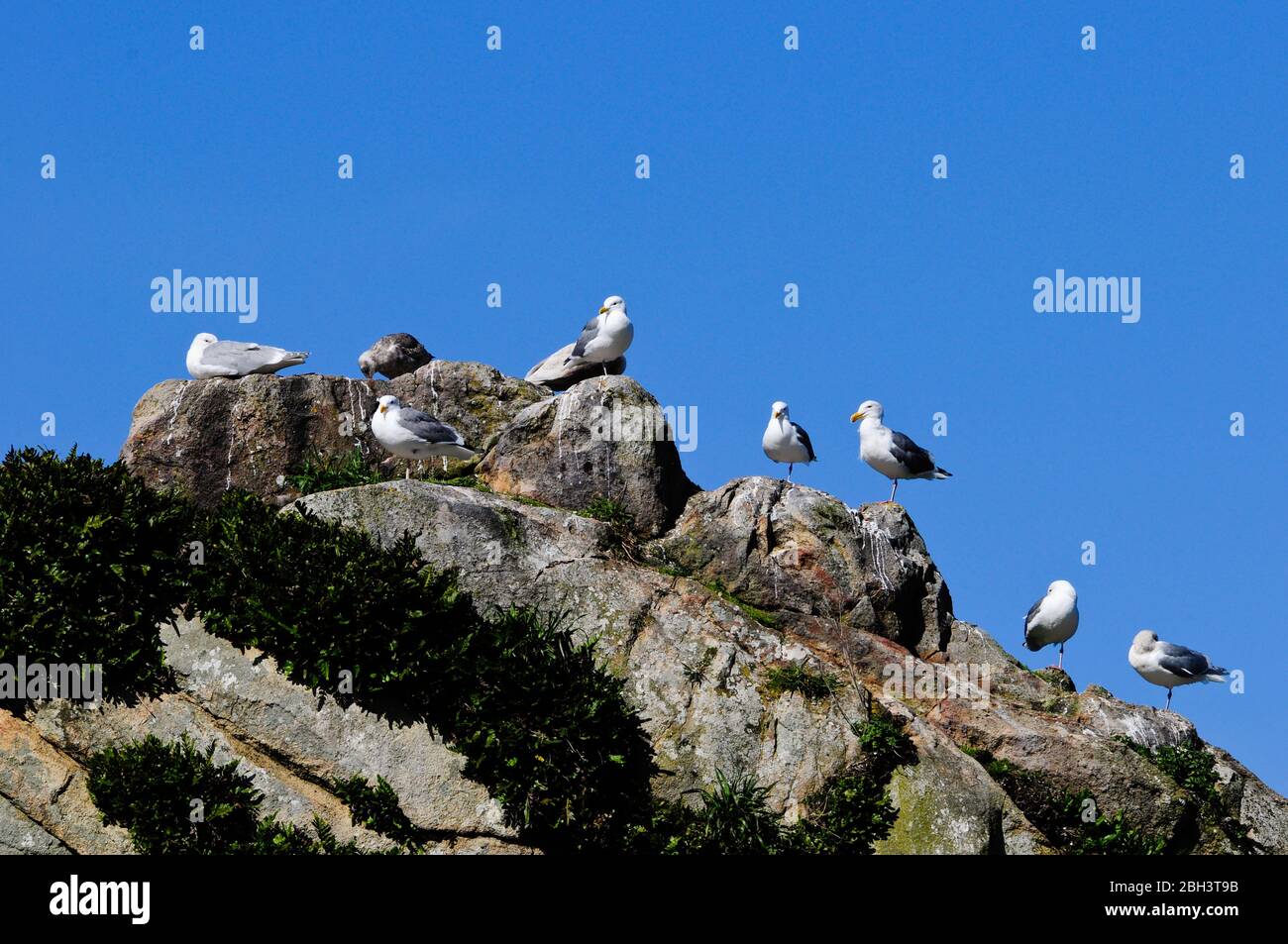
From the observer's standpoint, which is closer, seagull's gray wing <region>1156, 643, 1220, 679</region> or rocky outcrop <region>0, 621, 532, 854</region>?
rocky outcrop <region>0, 621, 532, 854</region>

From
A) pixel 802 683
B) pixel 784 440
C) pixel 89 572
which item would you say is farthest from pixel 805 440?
pixel 89 572

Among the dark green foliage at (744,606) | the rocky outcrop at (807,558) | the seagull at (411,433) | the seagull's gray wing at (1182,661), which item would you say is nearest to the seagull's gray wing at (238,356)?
the seagull at (411,433)

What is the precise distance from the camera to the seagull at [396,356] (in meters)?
28.5

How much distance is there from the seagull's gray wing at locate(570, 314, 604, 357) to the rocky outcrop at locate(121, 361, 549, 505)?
1380 millimetres

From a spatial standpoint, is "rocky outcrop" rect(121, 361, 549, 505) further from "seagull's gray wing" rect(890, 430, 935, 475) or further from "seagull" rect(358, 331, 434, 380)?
"seagull's gray wing" rect(890, 430, 935, 475)

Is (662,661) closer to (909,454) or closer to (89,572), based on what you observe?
(909,454)

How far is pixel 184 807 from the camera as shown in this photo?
18312 millimetres

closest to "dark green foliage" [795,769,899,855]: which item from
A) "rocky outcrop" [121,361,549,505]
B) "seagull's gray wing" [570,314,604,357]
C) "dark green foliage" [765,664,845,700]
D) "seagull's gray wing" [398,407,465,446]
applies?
"dark green foliage" [765,664,845,700]

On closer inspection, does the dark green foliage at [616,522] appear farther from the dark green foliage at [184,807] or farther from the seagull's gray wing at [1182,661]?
the seagull's gray wing at [1182,661]

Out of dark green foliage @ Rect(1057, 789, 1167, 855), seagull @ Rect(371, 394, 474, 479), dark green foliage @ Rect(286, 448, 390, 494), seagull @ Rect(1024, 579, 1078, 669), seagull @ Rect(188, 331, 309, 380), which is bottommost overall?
dark green foliage @ Rect(1057, 789, 1167, 855)

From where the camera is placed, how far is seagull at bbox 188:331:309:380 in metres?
25.6

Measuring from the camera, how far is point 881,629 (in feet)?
75.0

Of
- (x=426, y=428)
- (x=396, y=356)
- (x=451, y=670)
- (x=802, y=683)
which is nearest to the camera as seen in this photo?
(x=451, y=670)

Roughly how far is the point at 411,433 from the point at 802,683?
7486 millimetres
